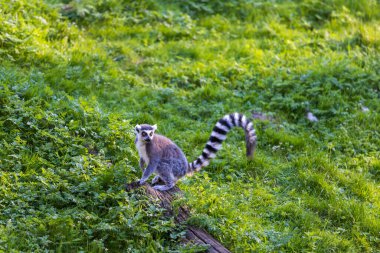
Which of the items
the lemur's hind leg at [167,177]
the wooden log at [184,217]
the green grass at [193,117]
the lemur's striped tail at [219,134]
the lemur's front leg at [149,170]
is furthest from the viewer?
the lemur's striped tail at [219,134]

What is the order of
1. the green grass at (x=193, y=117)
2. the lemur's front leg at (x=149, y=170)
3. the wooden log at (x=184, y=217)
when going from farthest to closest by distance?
the lemur's front leg at (x=149, y=170) < the green grass at (x=193, y=117) < the wooden log at (x=184, y=217)

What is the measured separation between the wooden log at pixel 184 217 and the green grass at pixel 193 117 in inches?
4.5

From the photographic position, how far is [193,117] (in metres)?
10.4

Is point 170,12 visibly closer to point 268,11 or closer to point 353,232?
point 268,11

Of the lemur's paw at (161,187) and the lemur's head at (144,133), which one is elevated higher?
the lemur's head at (144,133)

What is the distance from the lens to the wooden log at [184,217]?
6742mm

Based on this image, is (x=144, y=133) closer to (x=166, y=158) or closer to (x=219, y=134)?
(x=166, y=158)

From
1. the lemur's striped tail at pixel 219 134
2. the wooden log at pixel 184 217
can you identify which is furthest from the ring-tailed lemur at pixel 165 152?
the wooden log at pixel 184 217

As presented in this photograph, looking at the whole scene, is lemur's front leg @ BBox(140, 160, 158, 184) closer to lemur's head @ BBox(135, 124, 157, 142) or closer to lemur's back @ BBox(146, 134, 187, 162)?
lemur's back @ BBox(146, 134, 187, 162)

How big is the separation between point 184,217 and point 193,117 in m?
3.62

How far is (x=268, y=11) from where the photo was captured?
14133 mm

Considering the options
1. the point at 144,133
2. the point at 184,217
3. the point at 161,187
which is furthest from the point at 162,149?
the point at 184,217

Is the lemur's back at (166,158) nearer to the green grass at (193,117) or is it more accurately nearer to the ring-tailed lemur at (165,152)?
the ring-tailed lemur at (165,152)

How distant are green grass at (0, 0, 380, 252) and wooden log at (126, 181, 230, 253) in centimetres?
11
